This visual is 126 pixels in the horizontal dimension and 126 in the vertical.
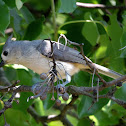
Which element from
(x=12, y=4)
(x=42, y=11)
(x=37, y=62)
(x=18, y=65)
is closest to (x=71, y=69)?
(x=37, y=62)

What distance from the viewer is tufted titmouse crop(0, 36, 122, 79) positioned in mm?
3977

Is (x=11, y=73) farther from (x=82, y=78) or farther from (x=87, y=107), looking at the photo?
(x=87, y=107)

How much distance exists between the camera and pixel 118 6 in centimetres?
464

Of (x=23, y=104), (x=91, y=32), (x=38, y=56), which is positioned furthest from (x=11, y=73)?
(x=91, y=32)

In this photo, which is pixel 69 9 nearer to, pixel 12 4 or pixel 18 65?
pixel 12 4

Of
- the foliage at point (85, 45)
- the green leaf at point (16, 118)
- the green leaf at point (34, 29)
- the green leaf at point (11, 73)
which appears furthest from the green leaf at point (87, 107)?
the green leaf at point (11, 73)

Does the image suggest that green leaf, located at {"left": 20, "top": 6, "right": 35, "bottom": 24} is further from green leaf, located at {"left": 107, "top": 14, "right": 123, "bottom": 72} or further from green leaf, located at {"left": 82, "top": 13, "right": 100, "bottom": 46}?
green leaf, located at {"left": 107, "top": 14, "right": 123, "bottom": 72}

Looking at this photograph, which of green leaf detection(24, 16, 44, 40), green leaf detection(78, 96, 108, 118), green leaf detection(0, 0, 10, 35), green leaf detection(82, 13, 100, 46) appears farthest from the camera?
green leaf detection(24, 16, 44, 40)

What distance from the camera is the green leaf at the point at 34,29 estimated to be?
13.4 ft

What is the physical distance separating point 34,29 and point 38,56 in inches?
15.9

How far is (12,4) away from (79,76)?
1.36m

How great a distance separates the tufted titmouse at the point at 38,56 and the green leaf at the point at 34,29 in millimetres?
101

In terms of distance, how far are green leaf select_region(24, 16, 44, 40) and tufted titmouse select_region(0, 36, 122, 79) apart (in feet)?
0.33

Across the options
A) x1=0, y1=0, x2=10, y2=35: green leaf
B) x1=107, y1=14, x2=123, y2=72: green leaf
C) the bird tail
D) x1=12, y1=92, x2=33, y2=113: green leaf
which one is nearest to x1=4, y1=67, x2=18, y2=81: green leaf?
x1=12, y1=92, x2=33, y2=113: green leaf
